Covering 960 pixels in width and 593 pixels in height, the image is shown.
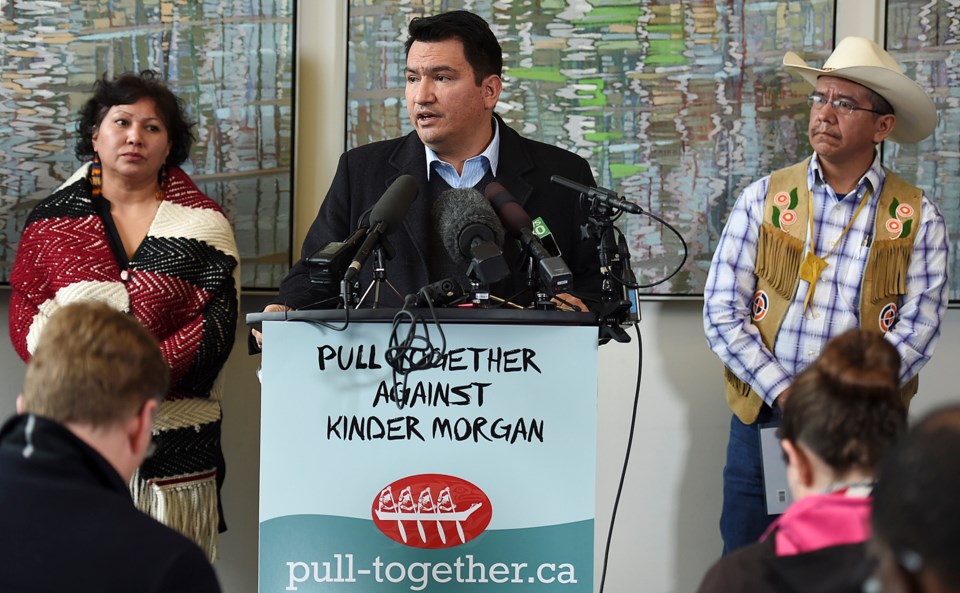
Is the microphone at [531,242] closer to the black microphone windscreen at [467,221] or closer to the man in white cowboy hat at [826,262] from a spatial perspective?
the black microphone windscreen at [467,221]

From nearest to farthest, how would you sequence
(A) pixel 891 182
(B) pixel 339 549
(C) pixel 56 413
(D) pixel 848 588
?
(D) pixel 848 588 → (C) pixel 56 413 → (B) pixel 339 549 → (A) pixel 891 182

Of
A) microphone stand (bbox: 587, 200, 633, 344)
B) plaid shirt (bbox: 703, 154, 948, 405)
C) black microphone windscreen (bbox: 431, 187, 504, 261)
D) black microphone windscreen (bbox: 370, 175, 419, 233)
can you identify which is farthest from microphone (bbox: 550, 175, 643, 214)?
plaid shirt (bbox: 703, 154, 948, 405)

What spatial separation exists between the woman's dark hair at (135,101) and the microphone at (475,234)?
1.45 m

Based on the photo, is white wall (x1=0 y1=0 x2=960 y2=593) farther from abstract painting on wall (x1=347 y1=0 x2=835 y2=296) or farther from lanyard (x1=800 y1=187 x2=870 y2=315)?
lanyard (x1=800 y1=187 x2=870 y2=315)

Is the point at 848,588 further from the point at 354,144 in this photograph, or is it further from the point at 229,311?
the point at 354,144

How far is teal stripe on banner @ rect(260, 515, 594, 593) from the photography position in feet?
6.23

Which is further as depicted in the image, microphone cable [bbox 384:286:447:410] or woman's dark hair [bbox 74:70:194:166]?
woman's dark hair [bbox 74:70:194:166]

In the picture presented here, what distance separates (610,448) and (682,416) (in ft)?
0.86

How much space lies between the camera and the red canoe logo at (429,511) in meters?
1.89

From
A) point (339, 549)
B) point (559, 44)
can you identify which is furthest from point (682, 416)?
point (339, 549)

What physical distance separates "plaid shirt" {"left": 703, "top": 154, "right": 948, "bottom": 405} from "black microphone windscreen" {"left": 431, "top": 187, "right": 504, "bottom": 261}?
49.3 inches

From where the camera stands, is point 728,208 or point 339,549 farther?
point 728,208

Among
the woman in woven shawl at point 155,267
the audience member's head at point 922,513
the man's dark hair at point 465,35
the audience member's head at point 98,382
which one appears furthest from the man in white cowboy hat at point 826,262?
the audience member's head at point 922,513

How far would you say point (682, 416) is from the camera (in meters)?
3.65
